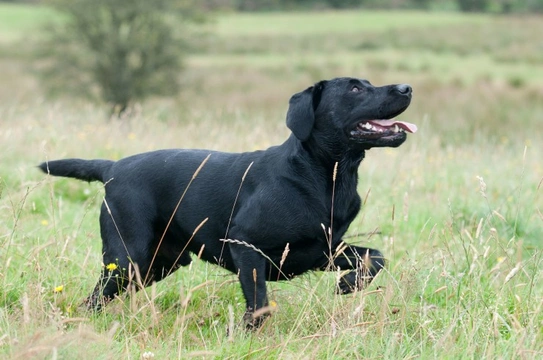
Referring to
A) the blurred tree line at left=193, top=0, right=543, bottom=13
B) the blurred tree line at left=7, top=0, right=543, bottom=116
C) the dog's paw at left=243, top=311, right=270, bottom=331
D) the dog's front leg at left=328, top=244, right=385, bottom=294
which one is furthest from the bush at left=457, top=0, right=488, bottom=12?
the dog's paw at left=243, top=311, right=270, bottom=331

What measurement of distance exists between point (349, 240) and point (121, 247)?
2130 mm

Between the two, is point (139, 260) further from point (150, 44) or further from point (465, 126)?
point (150, 44)

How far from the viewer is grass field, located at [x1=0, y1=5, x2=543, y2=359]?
3357mm

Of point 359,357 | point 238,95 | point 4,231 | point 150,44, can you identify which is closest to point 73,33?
point 150,44

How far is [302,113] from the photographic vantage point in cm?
427

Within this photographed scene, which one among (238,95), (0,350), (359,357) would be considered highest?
(0,350)

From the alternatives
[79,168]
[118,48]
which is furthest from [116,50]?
[79,168]

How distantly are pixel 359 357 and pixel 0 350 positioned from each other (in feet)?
5.01

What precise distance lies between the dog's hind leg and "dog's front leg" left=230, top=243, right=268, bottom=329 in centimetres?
59

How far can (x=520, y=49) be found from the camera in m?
35.4

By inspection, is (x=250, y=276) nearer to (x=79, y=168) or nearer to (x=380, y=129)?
(x=380, y=129)

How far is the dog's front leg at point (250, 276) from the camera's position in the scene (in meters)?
3.88

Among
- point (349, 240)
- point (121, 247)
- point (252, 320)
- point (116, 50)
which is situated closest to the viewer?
point (252, 320)

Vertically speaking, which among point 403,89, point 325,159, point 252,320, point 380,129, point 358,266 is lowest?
point 252,320
